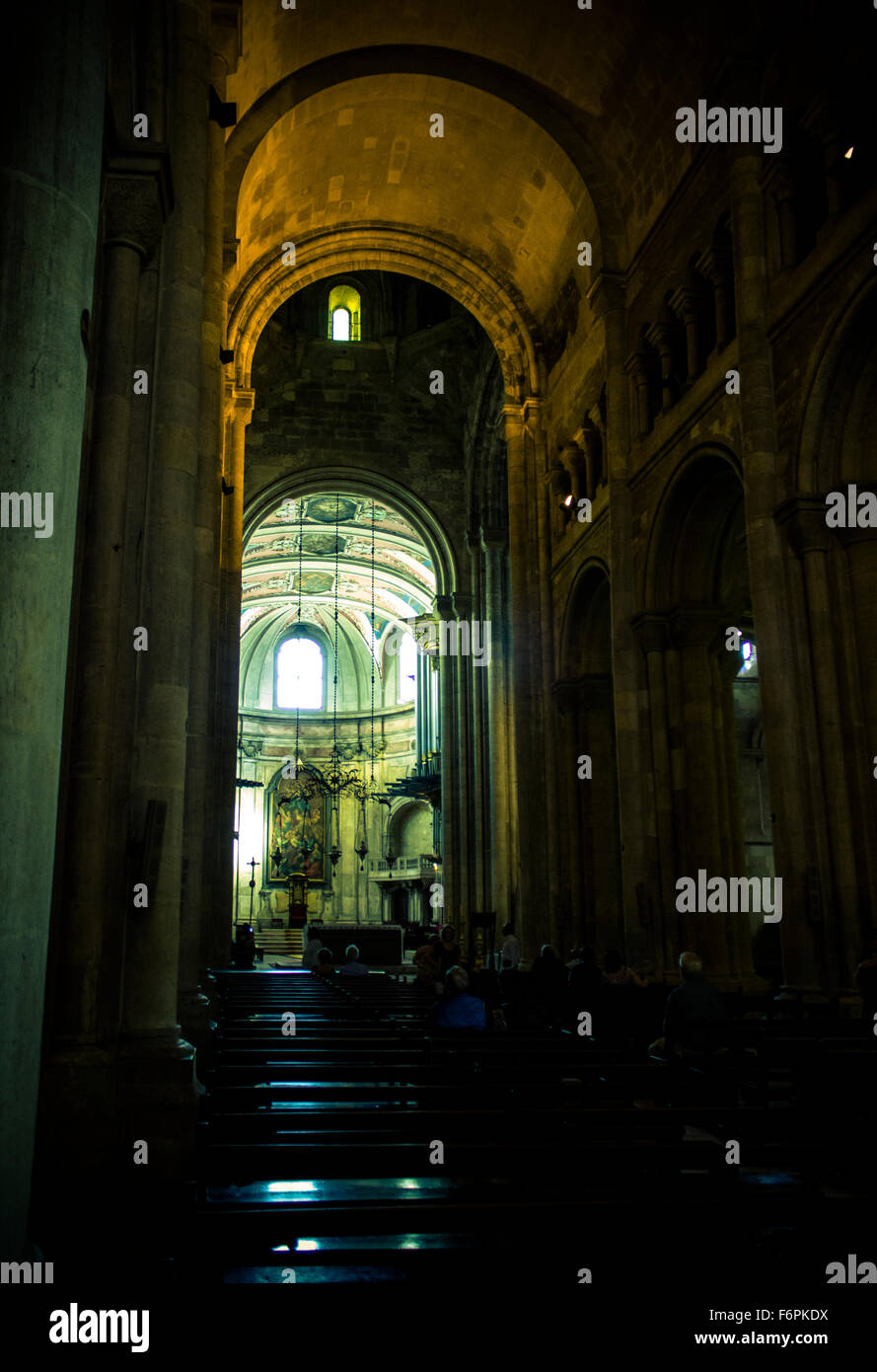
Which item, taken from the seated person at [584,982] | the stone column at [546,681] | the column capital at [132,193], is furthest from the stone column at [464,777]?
the column capital at [132,193]

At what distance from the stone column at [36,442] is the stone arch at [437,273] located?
1604cm

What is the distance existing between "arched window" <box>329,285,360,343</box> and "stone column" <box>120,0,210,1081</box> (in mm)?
18552

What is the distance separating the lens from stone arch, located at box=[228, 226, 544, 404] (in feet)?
63.1

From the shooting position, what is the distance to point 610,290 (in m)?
15.5

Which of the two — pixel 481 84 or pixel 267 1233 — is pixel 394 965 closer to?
pixel 481 84

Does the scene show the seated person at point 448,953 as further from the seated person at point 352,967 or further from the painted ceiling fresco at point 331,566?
the painted ceiling fresco at point 331,566

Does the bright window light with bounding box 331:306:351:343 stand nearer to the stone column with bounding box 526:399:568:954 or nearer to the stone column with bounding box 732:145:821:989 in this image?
the stone column with bounding box 526:399:568:954

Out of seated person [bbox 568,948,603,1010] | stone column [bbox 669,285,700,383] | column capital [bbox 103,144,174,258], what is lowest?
seated person [bbox 568,948,603,1010]

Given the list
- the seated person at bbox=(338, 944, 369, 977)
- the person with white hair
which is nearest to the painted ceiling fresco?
the seated person at bbox=(338, 944, 369, 977)

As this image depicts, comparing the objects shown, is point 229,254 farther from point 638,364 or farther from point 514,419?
point 514,419

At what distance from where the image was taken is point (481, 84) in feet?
51.8

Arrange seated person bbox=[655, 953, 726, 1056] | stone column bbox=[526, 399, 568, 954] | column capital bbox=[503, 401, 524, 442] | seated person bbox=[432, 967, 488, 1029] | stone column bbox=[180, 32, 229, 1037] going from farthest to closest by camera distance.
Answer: column capital bbox=[503, 401, 524, 442] → stone column bbox=[526, 399, 568, 954] → stone column bbox=[180, 32, 229, 1037] → seated person bbox=[432, 967, 488, 1029] → seated person bbox=[655, 953, 726, 1056]

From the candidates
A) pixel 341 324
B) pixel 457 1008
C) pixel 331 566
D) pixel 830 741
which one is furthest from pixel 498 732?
pixel 331 566
